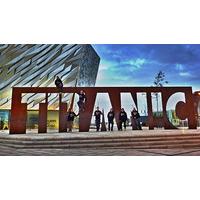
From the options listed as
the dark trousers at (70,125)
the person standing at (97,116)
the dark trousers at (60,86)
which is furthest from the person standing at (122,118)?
the dark trousers at (60,86)

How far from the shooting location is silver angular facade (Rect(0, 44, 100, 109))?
5688mm

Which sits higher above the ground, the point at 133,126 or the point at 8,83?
the point at 8,83

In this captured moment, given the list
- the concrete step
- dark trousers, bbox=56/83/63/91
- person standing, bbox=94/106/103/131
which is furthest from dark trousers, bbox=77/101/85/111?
the concrete step

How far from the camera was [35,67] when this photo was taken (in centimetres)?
666

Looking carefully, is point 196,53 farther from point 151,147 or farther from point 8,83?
point 8,83

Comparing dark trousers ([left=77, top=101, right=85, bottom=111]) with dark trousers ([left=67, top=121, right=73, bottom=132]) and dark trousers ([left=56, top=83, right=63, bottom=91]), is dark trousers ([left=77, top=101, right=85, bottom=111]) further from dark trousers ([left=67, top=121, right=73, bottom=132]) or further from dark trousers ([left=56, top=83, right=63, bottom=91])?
dark trousers ([left=56, top=83, right=63, bottom=91])

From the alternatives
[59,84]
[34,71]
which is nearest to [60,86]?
[59,84]

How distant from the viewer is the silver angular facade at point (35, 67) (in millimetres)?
5688

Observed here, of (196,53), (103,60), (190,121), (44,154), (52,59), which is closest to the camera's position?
(44,154)

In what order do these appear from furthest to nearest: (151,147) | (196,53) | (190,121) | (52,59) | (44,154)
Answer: (52,59) < (190,121) < (196,53) < (151,147) < (44,154)

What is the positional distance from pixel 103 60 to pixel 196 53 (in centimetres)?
217

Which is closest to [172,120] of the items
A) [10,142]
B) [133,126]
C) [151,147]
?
[133,126]

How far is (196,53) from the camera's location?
5.30m
